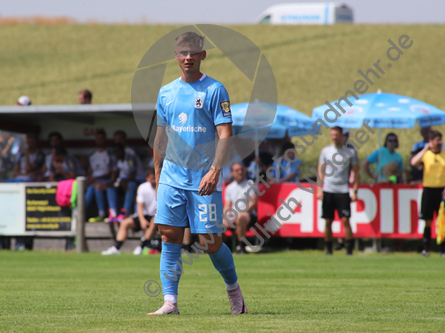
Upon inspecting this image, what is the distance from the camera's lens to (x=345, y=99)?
14.8m

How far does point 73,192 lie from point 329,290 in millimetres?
8578

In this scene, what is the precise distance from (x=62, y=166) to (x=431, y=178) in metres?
8.30

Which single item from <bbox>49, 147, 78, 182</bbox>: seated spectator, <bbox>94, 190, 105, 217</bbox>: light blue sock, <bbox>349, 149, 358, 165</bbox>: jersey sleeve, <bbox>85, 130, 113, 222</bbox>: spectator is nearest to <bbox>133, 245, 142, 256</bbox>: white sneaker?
<bbox>85, 130, 113, 222</bbox>: spectator

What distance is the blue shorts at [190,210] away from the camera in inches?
213

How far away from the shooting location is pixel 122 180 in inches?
607

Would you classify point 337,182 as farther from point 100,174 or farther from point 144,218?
point 100,174

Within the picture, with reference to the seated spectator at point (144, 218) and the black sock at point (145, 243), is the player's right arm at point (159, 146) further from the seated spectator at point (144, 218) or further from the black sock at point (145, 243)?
the black sock at point (145, 243)

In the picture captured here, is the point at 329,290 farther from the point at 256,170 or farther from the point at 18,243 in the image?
the point at 18,243

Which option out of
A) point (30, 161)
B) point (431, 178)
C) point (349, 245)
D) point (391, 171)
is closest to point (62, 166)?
point (30, 161)

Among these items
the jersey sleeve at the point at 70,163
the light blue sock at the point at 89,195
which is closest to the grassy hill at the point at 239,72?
the jersey sleeve at the point at 70,163

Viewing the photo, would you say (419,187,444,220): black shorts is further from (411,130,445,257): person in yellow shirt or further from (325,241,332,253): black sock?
(325,241,332,253): black sock

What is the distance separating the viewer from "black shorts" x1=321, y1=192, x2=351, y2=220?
44.4ft

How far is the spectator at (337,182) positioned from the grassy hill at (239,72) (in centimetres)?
2428

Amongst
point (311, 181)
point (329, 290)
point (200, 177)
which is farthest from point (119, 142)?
point (200, 177)
